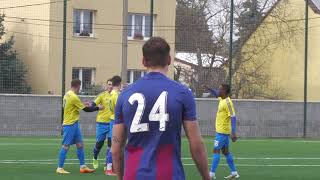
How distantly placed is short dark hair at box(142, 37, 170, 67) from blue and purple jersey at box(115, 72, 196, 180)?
9cm

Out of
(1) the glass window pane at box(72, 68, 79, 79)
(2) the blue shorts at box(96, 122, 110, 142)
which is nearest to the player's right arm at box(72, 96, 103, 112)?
(2) the blue shorts at box(96, 122, 110, 142)

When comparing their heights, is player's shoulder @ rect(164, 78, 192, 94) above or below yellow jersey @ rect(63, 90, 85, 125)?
above

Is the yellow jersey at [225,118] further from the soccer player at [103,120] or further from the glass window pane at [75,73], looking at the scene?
the glass window pane at [75,73]

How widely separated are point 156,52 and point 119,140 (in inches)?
30.3

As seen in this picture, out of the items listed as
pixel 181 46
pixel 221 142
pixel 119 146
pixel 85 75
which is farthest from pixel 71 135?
pixel 181 46

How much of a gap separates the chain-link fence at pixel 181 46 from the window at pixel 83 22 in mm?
54

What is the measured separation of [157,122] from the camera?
5199 mm

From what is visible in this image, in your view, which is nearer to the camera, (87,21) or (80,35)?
(80,35)

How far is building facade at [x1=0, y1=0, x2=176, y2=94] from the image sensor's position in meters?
35.2

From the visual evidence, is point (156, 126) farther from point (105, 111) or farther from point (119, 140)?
point (105, 111)

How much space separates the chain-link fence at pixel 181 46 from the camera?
1293 inches

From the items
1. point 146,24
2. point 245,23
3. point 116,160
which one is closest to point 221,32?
point 245,23

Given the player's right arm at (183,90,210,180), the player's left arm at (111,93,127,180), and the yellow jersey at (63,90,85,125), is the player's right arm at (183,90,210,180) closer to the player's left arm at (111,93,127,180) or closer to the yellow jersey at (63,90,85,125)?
the player's left arm at (111,93,127,180)

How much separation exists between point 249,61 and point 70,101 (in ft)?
97.9
